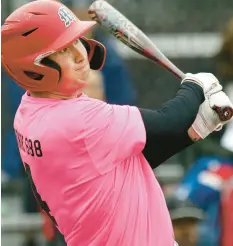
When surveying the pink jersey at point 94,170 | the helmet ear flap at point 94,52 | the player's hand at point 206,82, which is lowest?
the pink jersey at point 94,170

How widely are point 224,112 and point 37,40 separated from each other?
2.48 ft

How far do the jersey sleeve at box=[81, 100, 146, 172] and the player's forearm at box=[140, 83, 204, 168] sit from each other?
4 cm

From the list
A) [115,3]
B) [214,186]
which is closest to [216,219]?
[214,186]

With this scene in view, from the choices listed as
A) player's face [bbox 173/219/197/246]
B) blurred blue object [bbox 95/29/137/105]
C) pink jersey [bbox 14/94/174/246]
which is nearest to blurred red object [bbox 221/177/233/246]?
player's face [bbox 173/219/197/246]

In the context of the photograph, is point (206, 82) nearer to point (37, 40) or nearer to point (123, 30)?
point (123, 30)

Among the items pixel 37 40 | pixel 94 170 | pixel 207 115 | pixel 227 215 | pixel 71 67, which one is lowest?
pixel 227 215

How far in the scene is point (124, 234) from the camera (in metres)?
4.29

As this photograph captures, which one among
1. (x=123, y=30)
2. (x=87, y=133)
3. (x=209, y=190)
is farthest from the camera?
(x=209, y=190)

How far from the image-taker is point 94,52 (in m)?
4.46

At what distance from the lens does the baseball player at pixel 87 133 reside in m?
4.22

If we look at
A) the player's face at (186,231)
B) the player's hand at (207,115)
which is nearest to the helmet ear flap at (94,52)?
the player's hand at (207,115)

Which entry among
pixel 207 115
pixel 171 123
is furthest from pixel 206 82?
pixel 171 123

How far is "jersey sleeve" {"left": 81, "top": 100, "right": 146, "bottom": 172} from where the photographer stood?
4203mm

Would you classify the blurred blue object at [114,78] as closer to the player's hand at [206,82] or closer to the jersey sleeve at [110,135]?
the player's hand at [206,82]
